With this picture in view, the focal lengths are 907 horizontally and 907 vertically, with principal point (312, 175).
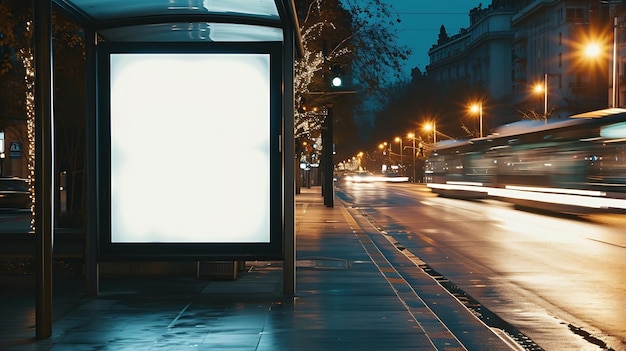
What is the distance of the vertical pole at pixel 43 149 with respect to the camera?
8.09 m

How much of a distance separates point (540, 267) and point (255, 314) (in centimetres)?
751

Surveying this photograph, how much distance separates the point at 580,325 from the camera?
396 inches

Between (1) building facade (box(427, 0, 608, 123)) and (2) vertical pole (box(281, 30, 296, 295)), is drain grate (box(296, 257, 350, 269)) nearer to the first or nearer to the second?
(2) vertical pole (box(281, 30, 296, 295))

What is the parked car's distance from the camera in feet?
122

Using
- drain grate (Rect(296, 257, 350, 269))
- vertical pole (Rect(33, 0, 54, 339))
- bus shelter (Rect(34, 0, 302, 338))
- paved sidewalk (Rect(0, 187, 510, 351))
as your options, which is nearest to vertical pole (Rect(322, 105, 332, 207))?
drain grate (Rect(296, 257, 350, 269))

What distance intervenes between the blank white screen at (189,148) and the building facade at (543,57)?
65.0m

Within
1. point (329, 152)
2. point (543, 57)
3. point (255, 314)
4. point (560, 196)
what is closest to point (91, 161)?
point (255, 314)

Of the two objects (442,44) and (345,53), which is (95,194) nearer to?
(345,53)

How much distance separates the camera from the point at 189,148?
11.1 metres

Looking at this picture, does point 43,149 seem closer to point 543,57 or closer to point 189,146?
point 189,146

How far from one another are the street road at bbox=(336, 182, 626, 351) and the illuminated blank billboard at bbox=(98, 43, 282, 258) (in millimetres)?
3342

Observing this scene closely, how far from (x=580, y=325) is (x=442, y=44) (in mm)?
168075

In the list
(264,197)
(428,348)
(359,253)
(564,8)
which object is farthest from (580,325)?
(564,8)

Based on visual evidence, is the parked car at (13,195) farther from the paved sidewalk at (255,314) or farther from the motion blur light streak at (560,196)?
the paved sidewalk at (255,314)
